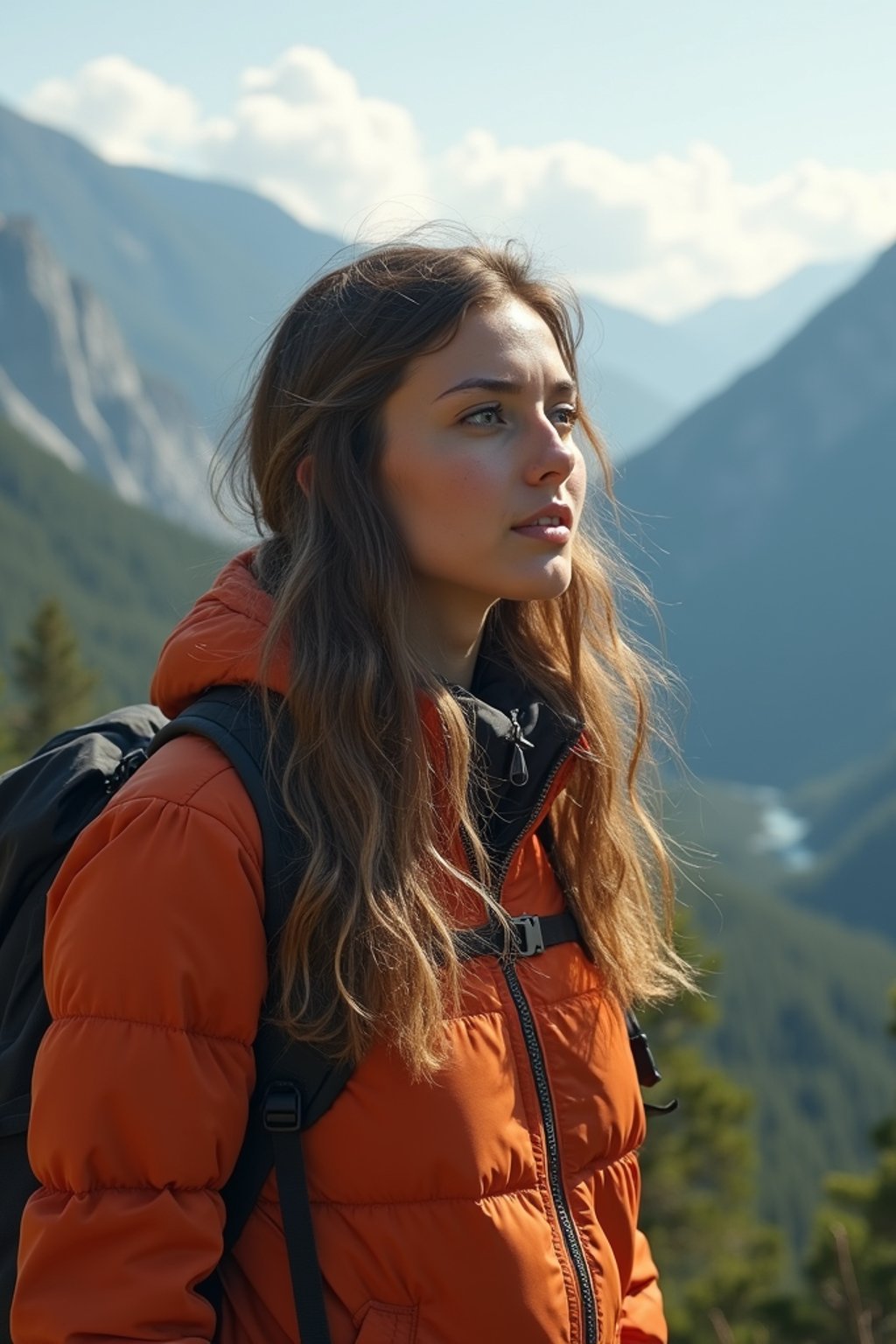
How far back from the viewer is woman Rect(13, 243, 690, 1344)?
7.91 ft

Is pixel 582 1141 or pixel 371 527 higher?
pixel 371 527

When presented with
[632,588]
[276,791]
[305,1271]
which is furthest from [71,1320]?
[632,588]

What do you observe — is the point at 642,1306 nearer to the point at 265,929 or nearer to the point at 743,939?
the point at 265,929

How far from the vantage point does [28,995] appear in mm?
2732

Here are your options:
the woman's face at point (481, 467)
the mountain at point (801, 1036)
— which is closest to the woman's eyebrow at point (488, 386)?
the woman's face at point (481, 467)

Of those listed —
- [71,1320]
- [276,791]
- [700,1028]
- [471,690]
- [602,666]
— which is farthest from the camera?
[700,1028]

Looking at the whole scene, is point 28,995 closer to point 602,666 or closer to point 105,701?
point 602,666

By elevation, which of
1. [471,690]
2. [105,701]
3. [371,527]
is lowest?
[471,690]

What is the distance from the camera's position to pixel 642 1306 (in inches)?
123

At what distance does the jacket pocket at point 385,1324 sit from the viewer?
2.52 m

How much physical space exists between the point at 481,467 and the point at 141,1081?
1.35m

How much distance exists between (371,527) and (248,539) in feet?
1.99

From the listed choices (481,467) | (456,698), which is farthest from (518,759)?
(481,467)

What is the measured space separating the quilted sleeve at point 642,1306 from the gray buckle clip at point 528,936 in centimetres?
65
